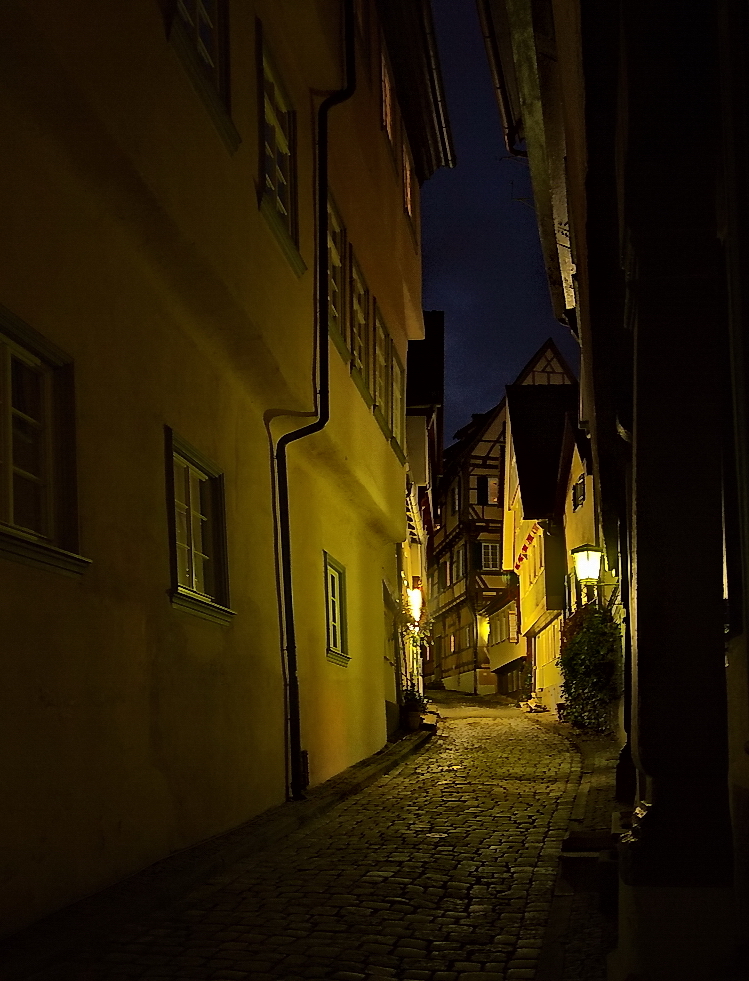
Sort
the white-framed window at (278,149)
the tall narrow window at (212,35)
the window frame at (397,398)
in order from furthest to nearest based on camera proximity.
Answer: the window frame at (397,398), the white-framed window at (278,149), the tall narrow window at (212,35)

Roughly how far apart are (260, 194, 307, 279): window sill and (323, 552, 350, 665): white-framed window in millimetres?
3877

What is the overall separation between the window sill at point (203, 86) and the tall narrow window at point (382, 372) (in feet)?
22.9

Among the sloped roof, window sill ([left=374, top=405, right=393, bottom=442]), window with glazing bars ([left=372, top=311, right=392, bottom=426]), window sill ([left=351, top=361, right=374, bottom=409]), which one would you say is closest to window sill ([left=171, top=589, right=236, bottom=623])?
window sill ([left=351, top=361, right=374, bottom=409])

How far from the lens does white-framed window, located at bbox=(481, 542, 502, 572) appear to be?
1896 inches

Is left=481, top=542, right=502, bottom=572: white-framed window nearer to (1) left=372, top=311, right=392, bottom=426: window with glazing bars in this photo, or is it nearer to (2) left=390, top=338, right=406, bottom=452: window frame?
(2) left=390, top=338, right=406, bottom=452: window frame

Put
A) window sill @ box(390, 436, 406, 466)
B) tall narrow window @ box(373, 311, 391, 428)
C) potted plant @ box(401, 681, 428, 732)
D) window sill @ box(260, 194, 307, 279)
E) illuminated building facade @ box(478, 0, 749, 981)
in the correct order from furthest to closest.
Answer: potted plant @ box(401, 681, 428, 732)
window sill @ box(390, 436, 406, 466)
tall narrow window @ box(373, 311, 391, 428)
window sill @ box(260, 194, 307, 279)
illuminated building facade @ box(478, 0, 749, 981)

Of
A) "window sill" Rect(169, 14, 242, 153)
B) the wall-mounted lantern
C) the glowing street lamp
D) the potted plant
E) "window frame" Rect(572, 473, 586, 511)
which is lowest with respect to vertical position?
the potted plant

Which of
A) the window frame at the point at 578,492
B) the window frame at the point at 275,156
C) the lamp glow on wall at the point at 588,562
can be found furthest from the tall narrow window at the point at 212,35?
the window frame at the point at 578,492

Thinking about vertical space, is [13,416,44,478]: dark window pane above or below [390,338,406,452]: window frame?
below

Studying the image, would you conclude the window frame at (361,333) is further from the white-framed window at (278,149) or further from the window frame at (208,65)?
the window frame at (208,65)

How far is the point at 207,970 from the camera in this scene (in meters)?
4.70

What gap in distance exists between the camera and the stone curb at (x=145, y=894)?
4625 mm

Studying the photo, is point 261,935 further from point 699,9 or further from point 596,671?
point 596,671

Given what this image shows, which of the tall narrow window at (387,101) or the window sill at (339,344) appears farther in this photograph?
the tall narrow window at (387,101)
